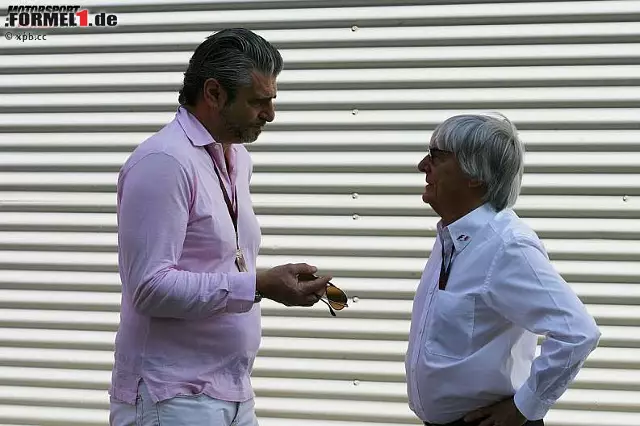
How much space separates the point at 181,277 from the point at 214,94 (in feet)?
1.88

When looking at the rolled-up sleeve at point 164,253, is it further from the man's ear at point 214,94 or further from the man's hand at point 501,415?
the man's hand at point 501,415

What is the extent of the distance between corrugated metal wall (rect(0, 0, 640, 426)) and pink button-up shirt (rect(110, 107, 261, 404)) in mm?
1723

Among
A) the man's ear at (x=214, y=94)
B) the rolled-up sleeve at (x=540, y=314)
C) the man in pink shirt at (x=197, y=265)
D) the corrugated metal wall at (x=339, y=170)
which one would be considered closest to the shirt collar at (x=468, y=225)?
the rolled-up sleeve at (x=540, y=314)

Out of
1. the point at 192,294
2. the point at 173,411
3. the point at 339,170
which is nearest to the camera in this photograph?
the point at 192,294

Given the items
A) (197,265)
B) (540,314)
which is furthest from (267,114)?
(540,314)

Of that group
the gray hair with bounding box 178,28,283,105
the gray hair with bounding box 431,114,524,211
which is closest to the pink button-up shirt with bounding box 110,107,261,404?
the gray hair with bounding box 178,28,283,105

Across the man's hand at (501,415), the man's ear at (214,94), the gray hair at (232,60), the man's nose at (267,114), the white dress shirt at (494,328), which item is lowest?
the man's hand at (501,415)

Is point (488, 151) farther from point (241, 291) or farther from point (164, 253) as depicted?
point (164, 253)

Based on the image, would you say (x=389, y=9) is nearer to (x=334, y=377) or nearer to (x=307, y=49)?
(x=307, y=49)

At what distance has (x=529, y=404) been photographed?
2.60 metres

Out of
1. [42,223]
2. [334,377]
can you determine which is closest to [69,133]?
[42,223]

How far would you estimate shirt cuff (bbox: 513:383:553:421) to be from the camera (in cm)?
259

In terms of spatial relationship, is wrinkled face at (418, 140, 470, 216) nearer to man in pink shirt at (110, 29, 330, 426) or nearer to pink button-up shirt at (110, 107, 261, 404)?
man in pink shirt at (110, 29, 330, 426)

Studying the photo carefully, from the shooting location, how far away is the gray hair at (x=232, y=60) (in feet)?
8.81
